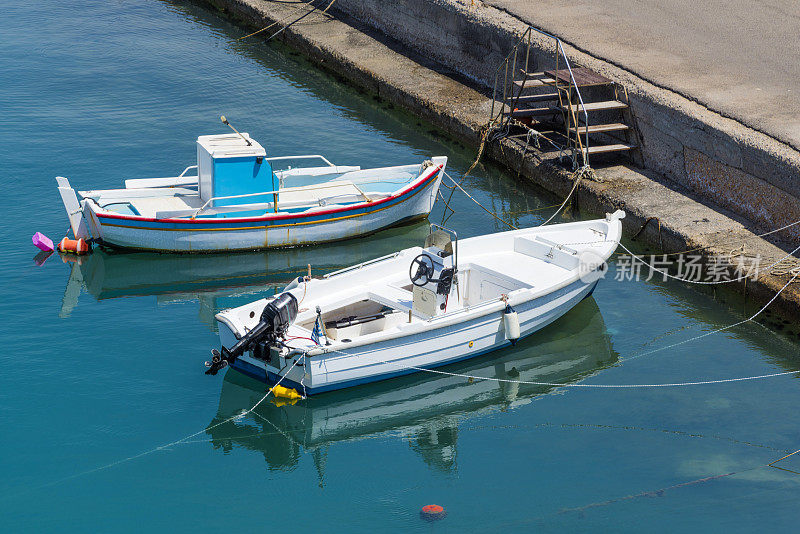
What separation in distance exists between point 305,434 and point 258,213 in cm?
458

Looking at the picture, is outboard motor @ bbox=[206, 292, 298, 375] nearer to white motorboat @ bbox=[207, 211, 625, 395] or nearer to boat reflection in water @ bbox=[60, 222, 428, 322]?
white motorboat @ bbox=[207, 211, 625, 395]

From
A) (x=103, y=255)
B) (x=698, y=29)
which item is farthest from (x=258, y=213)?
(x=698, y=29)

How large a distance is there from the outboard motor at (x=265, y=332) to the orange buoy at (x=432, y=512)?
244cm

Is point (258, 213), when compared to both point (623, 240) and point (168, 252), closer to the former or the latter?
point (168, 252)

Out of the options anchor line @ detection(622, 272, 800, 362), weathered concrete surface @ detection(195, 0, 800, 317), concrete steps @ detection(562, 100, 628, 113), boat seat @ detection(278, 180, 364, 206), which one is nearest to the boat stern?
boat seat @ detection(278, 180, 364, 206)

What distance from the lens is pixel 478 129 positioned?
17.0 meters

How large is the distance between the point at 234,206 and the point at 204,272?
1.03 meters

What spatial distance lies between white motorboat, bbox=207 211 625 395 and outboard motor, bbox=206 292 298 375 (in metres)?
0.01

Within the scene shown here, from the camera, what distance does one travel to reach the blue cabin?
13445 millimetres

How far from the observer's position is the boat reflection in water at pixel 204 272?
507 inches

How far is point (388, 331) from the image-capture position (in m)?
10.4

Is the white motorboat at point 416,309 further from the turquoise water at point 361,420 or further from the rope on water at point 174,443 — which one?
the turquoise water at point 361,420

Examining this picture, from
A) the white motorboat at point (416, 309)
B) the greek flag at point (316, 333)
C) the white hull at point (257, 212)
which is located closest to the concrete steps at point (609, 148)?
the white hull at point (257, 212)

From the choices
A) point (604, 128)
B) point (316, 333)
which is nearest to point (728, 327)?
point (604, 128)
